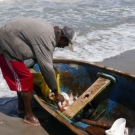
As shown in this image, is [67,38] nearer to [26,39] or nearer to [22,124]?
[26,39]

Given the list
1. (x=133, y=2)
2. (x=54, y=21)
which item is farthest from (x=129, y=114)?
(x=133, y=2)

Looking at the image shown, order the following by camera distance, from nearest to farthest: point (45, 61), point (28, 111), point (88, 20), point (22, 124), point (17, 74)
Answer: point (45, 61)
point (17, 74)
point (28, 111)
point (22, 124)
point (88, 20)

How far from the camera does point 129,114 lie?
13.4ft

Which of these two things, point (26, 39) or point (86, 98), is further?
point (86, 98)

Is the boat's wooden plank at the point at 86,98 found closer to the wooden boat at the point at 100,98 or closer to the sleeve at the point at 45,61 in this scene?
the wooden boat at the point at 100,98

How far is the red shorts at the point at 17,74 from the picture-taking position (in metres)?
3.93

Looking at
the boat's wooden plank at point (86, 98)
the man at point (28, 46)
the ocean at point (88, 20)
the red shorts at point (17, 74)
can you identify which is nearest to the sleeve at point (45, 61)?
the man at point (28, 46)

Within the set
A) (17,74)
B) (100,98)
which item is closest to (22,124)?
(17,74)

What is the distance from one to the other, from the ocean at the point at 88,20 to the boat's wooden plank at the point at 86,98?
1.68 m

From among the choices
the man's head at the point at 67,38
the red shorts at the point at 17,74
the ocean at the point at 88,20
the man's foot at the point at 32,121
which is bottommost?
the ocean at the point at 88,20

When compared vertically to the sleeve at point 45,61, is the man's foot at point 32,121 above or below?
below

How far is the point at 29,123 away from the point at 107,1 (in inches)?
479

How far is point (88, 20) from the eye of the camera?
11289mm

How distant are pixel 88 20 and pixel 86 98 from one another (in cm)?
756
